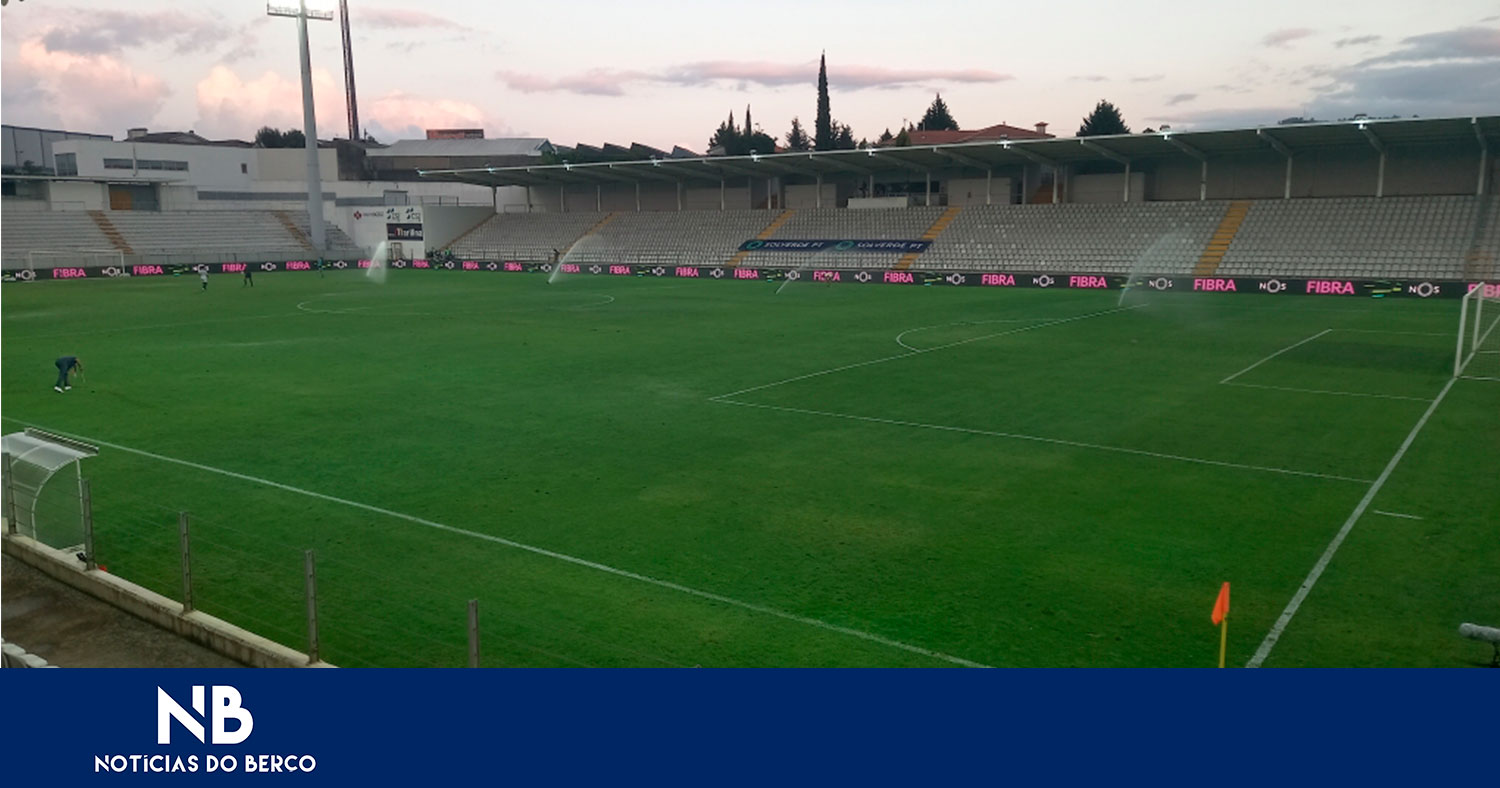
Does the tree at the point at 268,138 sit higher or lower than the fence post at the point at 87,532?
higher

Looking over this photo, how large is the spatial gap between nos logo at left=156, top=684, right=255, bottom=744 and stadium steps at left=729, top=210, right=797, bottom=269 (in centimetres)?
6106

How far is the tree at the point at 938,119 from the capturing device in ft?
469

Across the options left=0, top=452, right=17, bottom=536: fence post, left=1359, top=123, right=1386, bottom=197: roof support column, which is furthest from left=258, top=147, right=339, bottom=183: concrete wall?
left=0, top=452, right=17, bottom=536: fence post

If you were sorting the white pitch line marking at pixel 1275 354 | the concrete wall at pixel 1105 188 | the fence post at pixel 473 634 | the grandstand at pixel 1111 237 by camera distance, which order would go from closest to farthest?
the fence post at pixel 473 634 → the white pitch line marking at pixel 1275 354 → the grandstand at pixel 1111 237 → the concrete wall at pixel 1105 188

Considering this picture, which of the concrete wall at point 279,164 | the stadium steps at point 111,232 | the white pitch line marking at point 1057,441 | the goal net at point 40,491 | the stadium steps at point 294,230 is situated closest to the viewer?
the goal net at point 40,491

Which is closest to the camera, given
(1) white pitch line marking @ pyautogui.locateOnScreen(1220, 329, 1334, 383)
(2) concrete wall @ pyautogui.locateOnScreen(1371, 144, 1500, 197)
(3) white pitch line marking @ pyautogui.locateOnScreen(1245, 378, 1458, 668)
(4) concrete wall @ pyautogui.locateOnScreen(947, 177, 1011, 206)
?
(3) white pitch line marking @ pyautogui.locateOnScreen(1245, 378, 1458, 668)

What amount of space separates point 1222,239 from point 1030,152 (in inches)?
458

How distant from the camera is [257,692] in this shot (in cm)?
501

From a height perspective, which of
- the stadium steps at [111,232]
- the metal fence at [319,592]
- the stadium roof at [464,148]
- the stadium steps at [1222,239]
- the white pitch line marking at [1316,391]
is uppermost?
the stadium roof at [464,148]

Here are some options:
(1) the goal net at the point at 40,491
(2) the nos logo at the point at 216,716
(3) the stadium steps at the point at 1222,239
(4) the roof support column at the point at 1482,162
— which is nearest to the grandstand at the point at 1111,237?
(3) the stadium steps at the point at 1222,239

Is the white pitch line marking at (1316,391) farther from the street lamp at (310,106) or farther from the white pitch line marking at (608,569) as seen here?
the street lamp at (310,106)

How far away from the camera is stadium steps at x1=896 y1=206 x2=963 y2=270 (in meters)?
59.7

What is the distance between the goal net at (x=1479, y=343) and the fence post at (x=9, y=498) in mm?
25975

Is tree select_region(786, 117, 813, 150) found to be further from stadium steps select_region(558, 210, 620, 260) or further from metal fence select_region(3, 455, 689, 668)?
metal fence select_region(3, 455, 689, 668)
